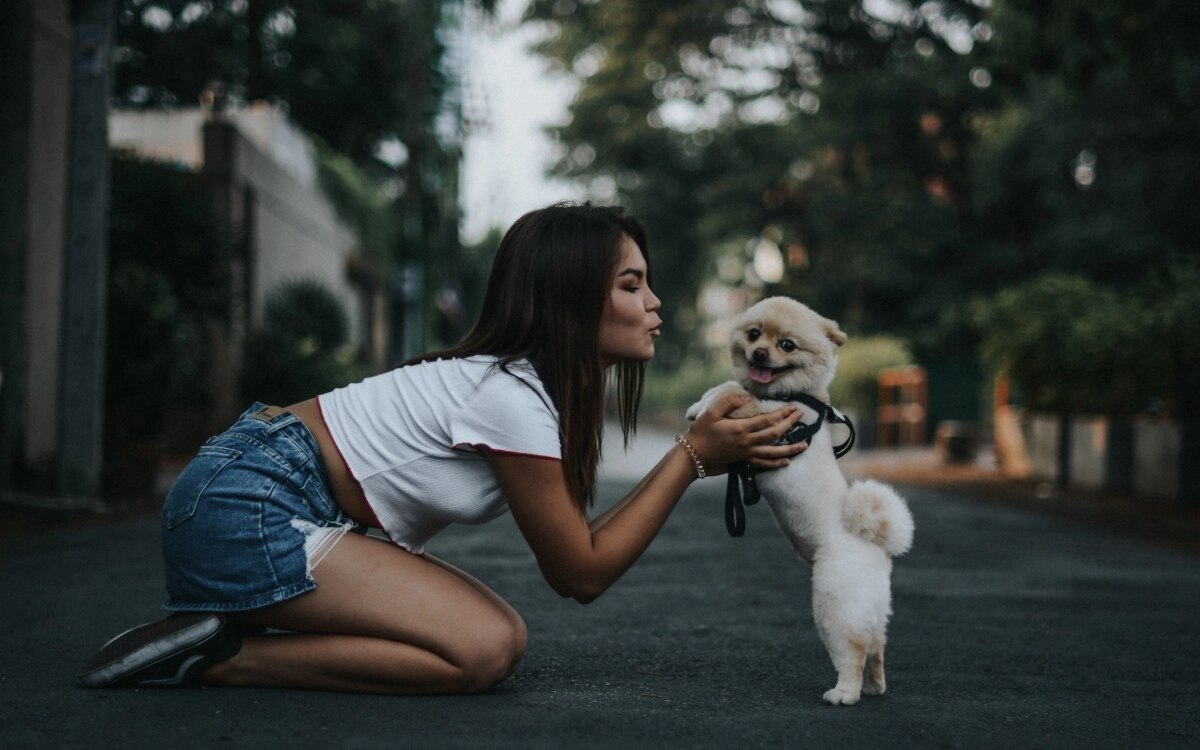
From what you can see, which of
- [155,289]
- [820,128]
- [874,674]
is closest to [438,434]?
[874,674]

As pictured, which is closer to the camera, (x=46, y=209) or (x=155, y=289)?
(x=155, y=289)

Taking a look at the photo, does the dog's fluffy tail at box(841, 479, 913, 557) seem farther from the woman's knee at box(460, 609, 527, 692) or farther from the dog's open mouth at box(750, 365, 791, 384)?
the woman's knee at box(460, 609, 527, 692)

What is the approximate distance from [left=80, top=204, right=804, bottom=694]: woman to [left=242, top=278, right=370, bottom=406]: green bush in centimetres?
1183

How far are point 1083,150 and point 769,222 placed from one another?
905 centimetres

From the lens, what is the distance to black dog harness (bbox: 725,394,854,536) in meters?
3.34

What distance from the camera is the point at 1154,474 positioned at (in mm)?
11273

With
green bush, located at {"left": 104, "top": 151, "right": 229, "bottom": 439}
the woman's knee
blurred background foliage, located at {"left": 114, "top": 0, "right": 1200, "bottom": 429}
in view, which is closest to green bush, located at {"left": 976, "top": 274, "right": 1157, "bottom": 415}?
blurred background foliage, located at {"left": 114, "top": 0, "right": 1200, "bottom": 429}

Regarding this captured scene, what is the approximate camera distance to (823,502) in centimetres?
330

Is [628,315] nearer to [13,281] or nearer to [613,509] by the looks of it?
[613,509]

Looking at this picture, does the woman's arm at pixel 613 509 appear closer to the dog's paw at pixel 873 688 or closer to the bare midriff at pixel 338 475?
the bare midriff at pixel 338 475

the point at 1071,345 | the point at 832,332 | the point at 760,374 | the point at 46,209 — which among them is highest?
the point at 46,209

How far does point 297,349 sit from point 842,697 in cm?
1332

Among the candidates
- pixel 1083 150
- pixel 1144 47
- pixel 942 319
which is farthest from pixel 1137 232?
pixel 1144 47

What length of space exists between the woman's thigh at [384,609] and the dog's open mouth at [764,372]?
1026 millimetres
